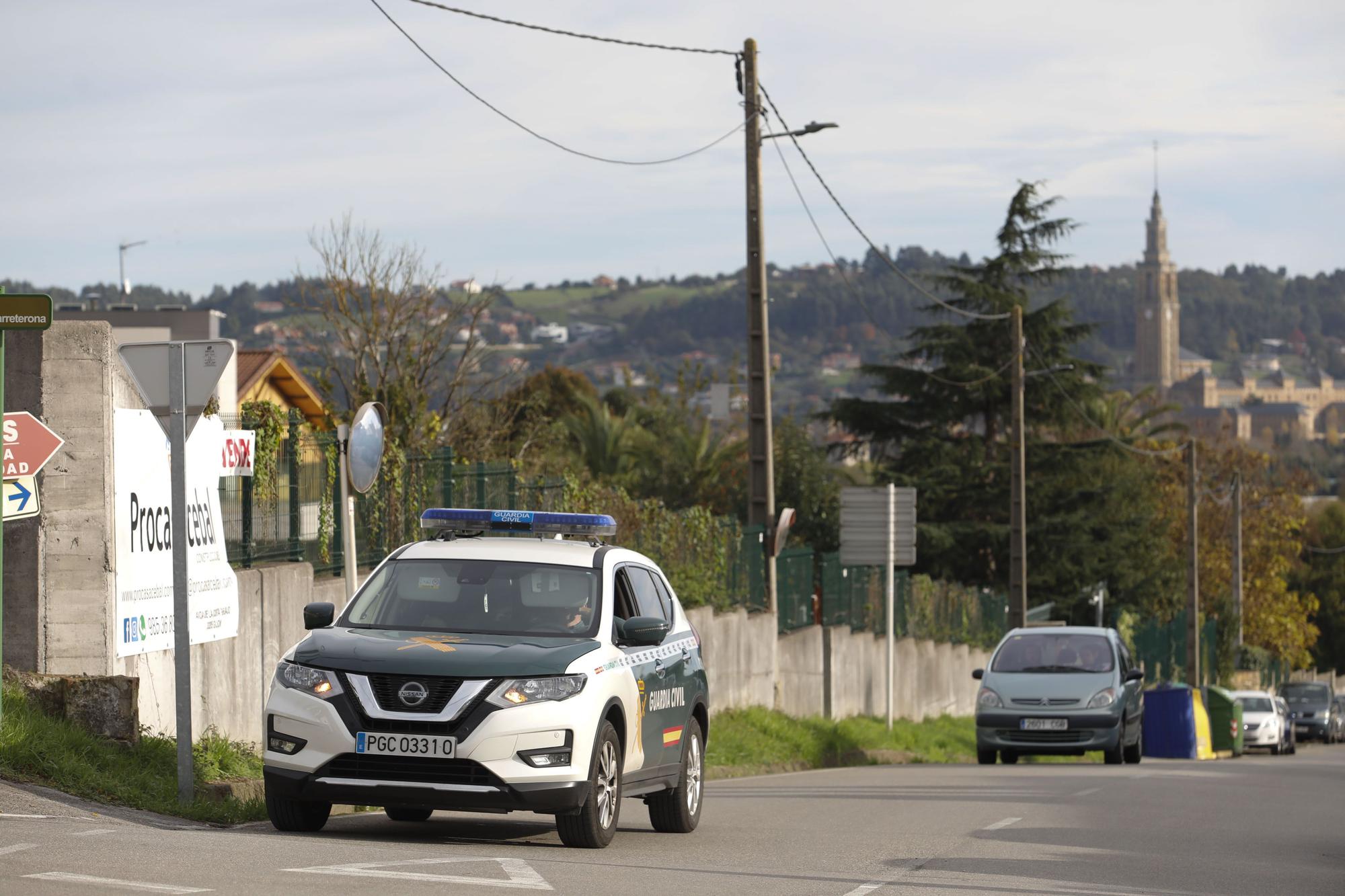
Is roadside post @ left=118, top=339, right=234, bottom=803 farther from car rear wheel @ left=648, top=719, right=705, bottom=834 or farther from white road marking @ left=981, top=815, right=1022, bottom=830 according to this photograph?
white road marking @ left=981, top=815, right=1022, bottom=830

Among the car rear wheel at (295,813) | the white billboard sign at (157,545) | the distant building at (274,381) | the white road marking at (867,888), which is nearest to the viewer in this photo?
the white road marking at (867,888)

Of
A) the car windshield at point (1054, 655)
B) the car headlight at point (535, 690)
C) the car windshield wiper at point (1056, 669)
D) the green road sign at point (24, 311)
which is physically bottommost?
the car windshield wiper at point (1056, 669)

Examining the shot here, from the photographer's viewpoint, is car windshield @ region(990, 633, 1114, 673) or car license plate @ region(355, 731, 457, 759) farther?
car windshield @ region(990, 633, 1114, 673)

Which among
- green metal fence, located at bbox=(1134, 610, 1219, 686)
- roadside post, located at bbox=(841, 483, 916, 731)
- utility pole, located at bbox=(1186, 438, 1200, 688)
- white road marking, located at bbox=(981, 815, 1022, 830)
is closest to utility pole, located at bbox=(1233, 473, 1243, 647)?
green metal fence, located at bbox=(1134, 610, 1219, 686)

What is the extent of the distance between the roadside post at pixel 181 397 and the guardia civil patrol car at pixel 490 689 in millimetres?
1267

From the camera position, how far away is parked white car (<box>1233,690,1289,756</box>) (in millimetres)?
43094

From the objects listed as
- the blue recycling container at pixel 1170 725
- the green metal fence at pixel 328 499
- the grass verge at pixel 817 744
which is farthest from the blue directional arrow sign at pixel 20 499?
the blue recycling container at pixel 1170 725

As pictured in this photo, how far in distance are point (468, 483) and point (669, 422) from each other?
38331 millimetres

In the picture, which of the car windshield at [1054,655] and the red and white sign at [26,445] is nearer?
the red and white sign at [26,445]

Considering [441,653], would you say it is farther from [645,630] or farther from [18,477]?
[18,477]

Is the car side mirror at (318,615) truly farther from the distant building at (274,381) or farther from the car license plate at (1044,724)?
the distant building at (274,381)

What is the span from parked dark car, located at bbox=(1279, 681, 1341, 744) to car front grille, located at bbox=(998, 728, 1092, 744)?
37349 mm

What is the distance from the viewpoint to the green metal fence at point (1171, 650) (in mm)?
59062

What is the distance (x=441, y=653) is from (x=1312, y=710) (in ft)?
178
